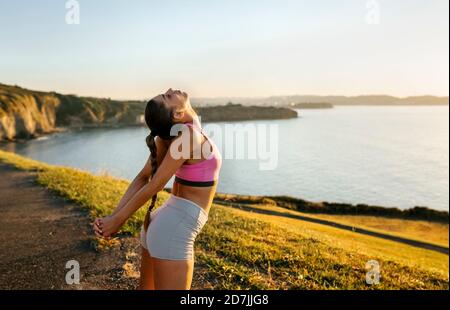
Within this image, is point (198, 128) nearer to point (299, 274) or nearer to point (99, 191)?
point (299, 274)

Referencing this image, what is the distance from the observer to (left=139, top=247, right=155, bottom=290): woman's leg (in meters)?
4.07

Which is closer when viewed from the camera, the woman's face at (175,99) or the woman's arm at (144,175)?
the woman's face at (175,99)

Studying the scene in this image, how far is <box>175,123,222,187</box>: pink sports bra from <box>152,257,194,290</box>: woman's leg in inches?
27.1

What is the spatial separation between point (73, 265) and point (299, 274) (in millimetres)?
3983

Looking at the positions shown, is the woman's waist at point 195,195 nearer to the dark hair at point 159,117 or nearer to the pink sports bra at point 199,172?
the pink sports bra at point 199,172

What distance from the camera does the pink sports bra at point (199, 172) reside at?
11.8 feet

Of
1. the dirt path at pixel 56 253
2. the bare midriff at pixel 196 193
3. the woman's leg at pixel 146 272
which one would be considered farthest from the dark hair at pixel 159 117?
the dirt path at pixel 56 253

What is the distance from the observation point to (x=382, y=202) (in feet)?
199

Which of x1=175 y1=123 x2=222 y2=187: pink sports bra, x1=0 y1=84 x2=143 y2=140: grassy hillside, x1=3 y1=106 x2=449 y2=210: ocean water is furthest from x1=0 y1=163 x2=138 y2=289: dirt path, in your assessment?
x1=0 y1=84 x2=143 y2=140: grassy hillside

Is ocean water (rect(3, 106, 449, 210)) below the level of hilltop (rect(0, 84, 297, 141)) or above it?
below

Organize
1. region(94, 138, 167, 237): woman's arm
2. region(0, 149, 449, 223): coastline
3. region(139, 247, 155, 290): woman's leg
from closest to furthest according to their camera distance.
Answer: region(94, 138, 167, 237): woman's arm < region(139, 247, 155, 290): woman's leg < region(0, 149, 449, 223): coastline

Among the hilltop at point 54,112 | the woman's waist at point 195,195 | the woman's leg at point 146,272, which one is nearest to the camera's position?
the woman's waist at point 195,195

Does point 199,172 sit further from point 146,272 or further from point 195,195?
point 146,272

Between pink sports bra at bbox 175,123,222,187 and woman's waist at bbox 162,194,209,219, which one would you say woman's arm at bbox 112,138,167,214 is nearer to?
pink sports bra at bbox 175,123,222,187
